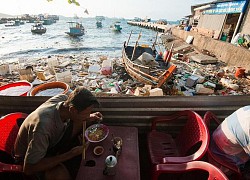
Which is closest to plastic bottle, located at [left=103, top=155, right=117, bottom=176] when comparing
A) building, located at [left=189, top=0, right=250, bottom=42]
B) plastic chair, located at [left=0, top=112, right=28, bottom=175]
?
plastic chair, located at [left=0, top=112, right=28, bottom=175]

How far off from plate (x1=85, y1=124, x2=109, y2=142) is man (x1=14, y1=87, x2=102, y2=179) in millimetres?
388

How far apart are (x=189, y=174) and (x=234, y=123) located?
1399 mm

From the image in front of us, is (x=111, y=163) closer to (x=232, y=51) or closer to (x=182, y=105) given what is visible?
(x=182, y=105)

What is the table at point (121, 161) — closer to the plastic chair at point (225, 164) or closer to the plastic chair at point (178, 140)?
the plastic chair at point (178, 140)

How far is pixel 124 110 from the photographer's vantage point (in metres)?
3.16

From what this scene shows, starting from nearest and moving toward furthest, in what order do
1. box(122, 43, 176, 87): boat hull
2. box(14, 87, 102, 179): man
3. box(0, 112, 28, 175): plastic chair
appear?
box(14, 87, 102, 179): man, box(0, 112, 28, 175): plastic chair, box(122, 43, 176, 87): boat hull

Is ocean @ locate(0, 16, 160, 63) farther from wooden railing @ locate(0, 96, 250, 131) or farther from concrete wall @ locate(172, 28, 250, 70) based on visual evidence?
wooden railing @ locate(0, 96, 250, 131)

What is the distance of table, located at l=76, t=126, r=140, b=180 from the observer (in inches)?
78.0

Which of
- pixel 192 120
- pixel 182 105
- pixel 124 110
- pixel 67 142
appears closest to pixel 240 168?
pixel 192 120

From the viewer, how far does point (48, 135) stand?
2.02m

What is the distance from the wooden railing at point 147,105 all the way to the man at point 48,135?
38.1 inches

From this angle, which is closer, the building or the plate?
the plate

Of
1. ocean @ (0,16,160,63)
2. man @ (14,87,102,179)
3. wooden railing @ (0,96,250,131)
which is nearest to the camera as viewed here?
man @ (14,87,102,179)

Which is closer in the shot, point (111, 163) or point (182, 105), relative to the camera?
point (111, 163)
